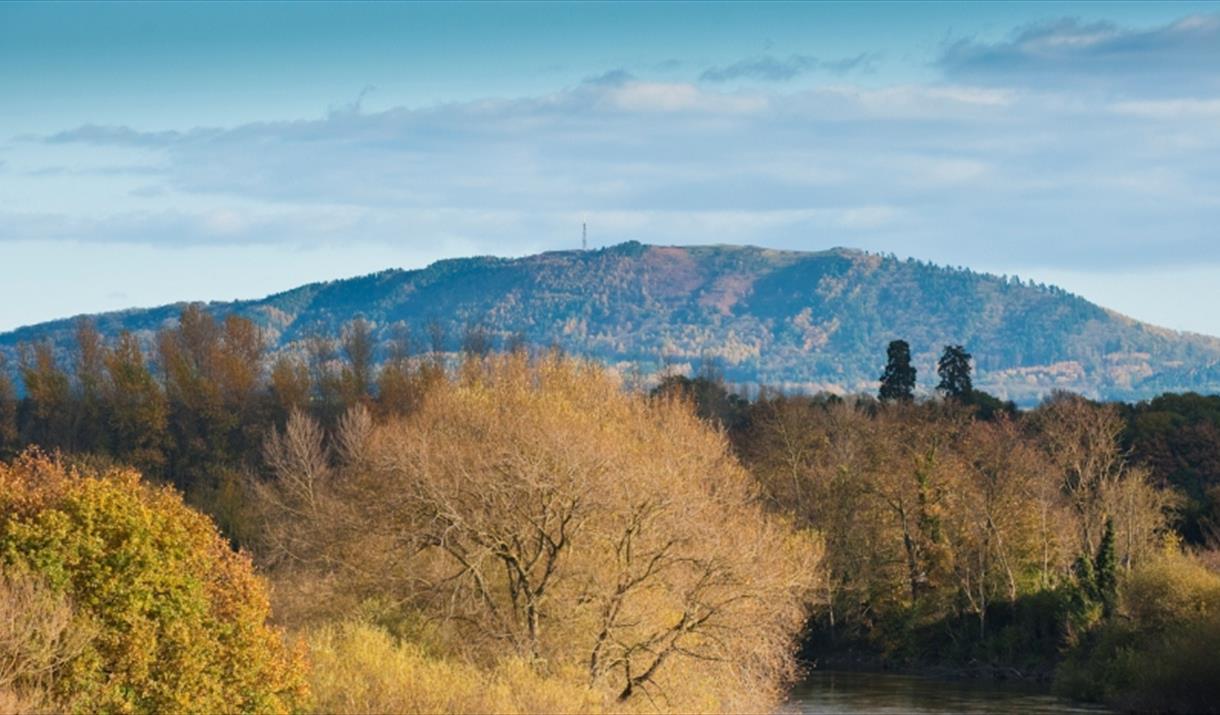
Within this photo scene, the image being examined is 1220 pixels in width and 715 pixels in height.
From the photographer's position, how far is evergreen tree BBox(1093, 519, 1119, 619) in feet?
241

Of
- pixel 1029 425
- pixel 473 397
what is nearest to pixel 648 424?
pixel 473 397

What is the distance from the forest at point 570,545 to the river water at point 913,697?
2144 mm

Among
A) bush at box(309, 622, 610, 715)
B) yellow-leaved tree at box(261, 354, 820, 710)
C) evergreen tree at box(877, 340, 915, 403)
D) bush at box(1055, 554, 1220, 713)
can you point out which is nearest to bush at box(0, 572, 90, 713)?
bush at box(309, 622, 610, 715)

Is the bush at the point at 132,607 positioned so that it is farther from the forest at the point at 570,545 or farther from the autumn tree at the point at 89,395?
the autumn tree at the point at 89,395

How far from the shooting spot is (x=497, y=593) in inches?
1989

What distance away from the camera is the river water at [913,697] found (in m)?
67.3

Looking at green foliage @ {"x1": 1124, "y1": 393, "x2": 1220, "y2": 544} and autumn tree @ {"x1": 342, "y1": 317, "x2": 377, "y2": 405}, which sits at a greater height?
autumn tree @ {"x1": 342, "y1": 317, "x2": 377, "y2": 405}

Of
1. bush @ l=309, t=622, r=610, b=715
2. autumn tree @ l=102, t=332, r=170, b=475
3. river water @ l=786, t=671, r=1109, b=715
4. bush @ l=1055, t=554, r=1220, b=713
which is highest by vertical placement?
autumn tree @ l=102, t=332, r=170, b=475

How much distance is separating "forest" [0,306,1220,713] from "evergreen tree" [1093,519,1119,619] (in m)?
0.14

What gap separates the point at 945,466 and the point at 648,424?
24767 millimetres

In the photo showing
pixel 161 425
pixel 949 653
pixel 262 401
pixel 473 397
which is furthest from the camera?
pixel 262 401

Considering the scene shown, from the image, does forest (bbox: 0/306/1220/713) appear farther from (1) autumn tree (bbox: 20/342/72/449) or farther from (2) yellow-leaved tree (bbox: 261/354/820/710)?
(1) autumn tree (bbox: 20/342/72/449)

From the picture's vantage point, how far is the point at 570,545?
49469mm

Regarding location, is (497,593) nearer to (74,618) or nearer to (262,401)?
(74,618)
